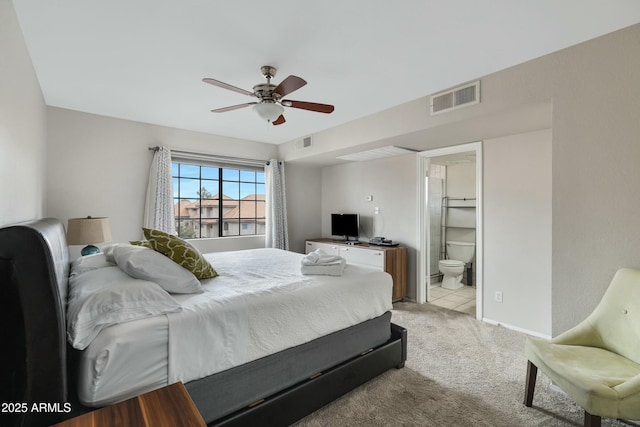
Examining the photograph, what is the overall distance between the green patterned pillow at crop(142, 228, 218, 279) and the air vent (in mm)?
2618

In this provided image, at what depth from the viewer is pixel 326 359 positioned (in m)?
2.04

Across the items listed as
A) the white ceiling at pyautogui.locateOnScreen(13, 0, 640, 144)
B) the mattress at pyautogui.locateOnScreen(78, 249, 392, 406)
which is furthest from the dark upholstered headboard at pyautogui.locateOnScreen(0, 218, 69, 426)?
the white ceiling at pyautogui.locateOnScreen(13, 0, 640, 144)

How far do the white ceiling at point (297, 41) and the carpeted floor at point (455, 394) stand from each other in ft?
8.34

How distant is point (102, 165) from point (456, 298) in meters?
5.26

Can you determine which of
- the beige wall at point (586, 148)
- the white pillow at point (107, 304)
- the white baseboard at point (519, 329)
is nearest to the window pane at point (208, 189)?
the white pillow at point (107, 304)

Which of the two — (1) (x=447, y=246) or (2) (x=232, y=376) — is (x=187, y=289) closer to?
(2) (x=232, y=376)

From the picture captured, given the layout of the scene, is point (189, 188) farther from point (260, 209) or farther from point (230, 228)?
point (260, 209)

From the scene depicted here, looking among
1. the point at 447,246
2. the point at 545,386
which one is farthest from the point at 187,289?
the point at 447,246

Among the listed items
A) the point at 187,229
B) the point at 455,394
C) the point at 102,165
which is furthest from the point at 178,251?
the point at 187,229

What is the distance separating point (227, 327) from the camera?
5.35ft

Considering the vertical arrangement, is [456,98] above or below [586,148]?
above

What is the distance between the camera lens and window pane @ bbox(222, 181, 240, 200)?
16.1 feet

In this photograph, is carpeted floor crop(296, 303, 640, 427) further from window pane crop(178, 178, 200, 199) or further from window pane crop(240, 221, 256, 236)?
window pane crop(178, 178, 200, 199)

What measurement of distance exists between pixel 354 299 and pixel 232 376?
1.00m
